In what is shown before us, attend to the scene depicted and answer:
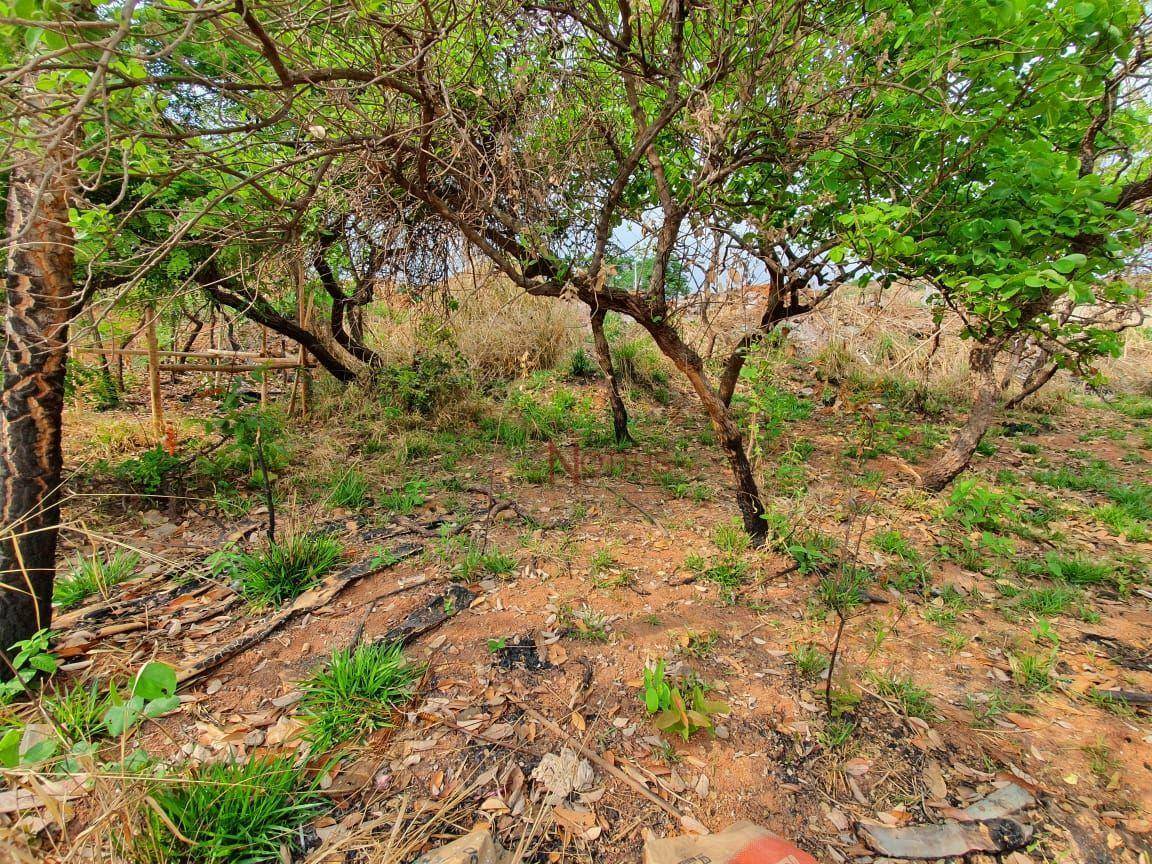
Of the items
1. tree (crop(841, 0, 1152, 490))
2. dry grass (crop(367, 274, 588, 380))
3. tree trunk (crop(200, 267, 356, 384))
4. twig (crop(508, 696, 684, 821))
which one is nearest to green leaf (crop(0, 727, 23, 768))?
twig (crop(508, 696, 684, 821))

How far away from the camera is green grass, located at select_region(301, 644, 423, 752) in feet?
6.59

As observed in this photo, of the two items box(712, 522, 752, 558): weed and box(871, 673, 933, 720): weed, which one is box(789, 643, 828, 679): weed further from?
box(712, 522, 752, 558): weed

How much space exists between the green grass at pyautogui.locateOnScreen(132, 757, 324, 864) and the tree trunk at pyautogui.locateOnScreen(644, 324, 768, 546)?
2.80m

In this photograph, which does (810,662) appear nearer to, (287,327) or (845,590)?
(845,590)

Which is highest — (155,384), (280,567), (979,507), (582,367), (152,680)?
(582,367)

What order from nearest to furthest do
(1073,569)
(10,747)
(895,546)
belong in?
(10,747)
(1073,569)
(895,546)

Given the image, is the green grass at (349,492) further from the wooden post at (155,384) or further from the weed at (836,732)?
the weed at (836,732)

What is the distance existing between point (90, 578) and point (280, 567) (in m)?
1.12

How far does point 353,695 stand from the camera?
2129 millimetres

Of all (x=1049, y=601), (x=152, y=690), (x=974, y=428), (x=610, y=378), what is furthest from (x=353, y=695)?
(x=974, y=428)

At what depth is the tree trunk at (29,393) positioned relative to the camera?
6.76 feet

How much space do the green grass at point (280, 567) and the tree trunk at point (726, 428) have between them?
261cm

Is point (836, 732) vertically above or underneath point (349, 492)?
underneath

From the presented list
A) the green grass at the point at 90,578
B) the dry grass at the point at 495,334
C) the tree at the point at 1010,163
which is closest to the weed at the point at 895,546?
the tree at the point at 1010,163
